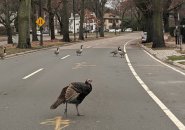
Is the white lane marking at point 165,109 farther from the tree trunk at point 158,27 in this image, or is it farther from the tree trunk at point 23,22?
the tree trunk at point 23,22

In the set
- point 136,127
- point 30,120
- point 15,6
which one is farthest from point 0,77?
point 15,6

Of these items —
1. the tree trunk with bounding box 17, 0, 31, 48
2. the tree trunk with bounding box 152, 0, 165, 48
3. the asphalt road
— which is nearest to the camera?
the asphalt road

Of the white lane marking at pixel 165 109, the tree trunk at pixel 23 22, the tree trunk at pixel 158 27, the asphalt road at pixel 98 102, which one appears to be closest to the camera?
the white lane marking at pixel 165 109

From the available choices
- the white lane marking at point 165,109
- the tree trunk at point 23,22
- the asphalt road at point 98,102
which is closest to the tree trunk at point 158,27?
the tree trunk at point 23,22

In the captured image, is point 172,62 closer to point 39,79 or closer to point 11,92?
point 39,79

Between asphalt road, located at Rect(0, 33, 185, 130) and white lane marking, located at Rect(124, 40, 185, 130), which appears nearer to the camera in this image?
white lane marking, located at Rect(124, 40, 185, 130)

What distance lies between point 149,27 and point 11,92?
43.8 meters

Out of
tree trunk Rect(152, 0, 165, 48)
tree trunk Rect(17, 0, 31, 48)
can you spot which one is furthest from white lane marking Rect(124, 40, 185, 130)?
tree trunk Rect(17, 0, 31, 48)

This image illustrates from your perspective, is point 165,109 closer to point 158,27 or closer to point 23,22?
point 158,27

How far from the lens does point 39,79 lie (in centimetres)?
1819

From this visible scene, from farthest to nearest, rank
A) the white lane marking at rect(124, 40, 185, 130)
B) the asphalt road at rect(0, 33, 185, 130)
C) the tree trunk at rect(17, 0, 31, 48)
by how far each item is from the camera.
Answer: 1. the tree trunk at rect(17, 0, 31, 48)
2. the asphalt road at rect(0, 33, 185, 130)
3. the white lane marking at rect(124, 40, 185, 130)

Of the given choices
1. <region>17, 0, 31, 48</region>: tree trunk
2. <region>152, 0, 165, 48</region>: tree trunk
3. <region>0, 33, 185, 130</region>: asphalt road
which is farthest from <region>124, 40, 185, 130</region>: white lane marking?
<region>17, 0, 31, 48</region>: tree trunk

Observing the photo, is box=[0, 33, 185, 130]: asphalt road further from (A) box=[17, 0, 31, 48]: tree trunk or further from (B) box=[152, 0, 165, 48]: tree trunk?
(A) box=[17, 0, 31, 48]: tree trunk

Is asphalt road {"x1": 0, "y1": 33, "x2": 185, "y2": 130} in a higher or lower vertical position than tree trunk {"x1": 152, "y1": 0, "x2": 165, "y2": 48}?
lower
